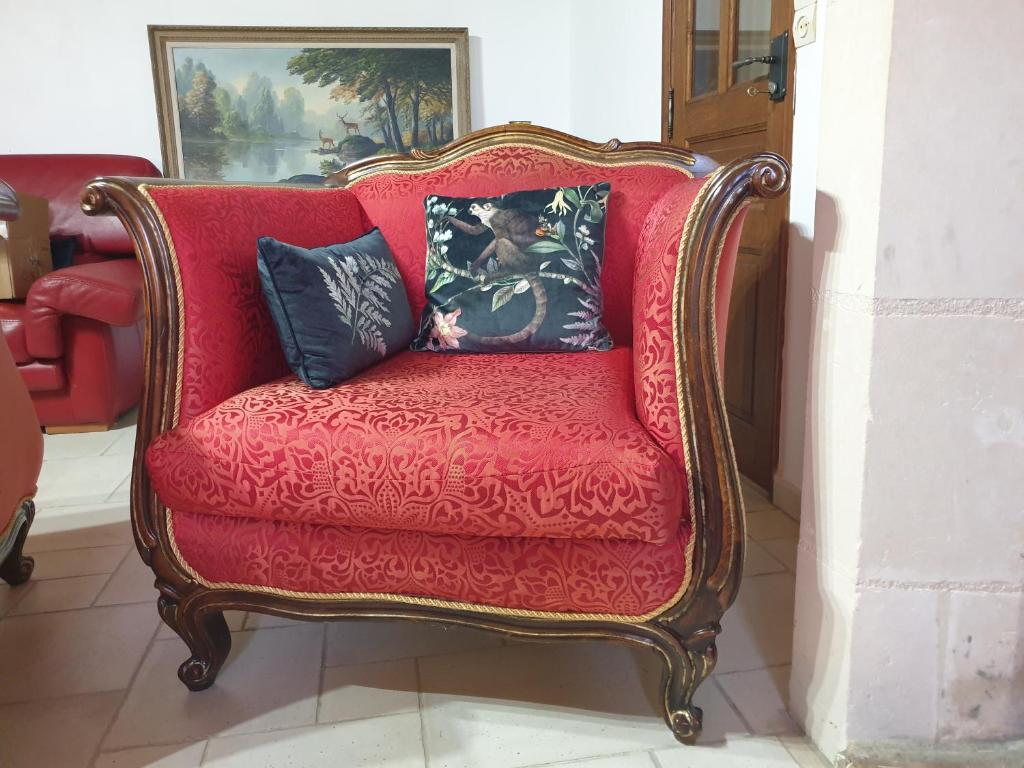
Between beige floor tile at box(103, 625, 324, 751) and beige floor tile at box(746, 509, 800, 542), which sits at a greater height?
beige floor tile at box(746, 509, 800, 542)

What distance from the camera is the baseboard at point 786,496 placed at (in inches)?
73.2

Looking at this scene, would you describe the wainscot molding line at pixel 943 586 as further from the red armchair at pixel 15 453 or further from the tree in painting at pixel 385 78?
the tree in painting at pixel 385 78

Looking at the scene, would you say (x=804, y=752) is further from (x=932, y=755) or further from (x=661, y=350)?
(x=661, y=350)

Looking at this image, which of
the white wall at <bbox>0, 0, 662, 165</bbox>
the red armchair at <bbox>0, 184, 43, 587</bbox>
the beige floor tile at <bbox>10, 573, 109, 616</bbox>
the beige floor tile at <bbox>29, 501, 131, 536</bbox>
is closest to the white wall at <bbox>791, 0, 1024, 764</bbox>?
the red armchair at <bbox>0, 184, 43, 587</bbox>

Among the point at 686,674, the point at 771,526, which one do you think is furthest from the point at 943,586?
the point at 771,526

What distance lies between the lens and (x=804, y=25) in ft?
5.62

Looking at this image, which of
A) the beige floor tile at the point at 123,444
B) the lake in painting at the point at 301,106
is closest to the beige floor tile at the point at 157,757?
the beige floor tile at the point at 123,444

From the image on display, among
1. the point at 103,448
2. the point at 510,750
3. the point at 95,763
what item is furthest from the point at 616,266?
the point at 103,448

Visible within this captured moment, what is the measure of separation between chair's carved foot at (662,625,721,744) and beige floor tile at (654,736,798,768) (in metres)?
0.03

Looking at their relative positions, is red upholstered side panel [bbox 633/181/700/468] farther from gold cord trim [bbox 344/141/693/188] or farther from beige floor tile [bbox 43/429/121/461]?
beige floor tile [bbox 43/429/121/461]

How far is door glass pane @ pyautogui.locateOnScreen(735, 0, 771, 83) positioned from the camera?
196 centimetres

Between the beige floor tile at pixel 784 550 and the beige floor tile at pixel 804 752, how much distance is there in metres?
0.55

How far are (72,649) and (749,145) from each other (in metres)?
1.92

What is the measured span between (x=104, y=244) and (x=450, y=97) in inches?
65.5
